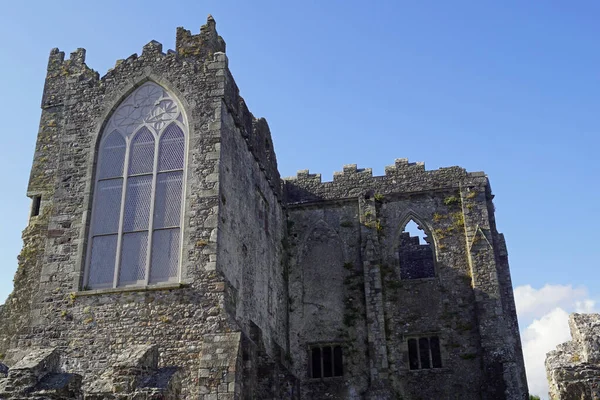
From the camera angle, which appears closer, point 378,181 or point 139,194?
point 139,194

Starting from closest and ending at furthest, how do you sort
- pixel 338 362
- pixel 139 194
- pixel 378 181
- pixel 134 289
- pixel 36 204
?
1. pixel 134 289
2. pixel 139 194
3. pixel 36 204
4. pixel 338 362
5. pixel 378 181

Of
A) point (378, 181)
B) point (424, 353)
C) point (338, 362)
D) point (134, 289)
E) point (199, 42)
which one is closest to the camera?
point (134, 289)

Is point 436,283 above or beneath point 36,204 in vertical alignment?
beneath

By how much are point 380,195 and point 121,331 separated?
35.5 feet

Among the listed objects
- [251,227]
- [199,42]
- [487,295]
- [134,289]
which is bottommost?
[134,289]

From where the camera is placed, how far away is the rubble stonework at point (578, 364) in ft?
33.5

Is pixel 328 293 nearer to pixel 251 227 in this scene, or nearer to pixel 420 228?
pixel 420 228

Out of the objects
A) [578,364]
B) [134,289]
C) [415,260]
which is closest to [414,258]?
[415,260]

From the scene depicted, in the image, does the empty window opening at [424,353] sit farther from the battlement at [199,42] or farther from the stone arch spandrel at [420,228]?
the battlement at [199,42]

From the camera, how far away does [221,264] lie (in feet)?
49.1

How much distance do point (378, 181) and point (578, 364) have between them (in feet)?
42.7

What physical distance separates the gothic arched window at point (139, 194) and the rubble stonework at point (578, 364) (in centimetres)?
816

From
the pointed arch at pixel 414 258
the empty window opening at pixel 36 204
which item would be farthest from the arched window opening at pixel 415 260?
the empty window opening at pixel 36 204

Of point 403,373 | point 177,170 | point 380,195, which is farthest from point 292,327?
point 177,170
